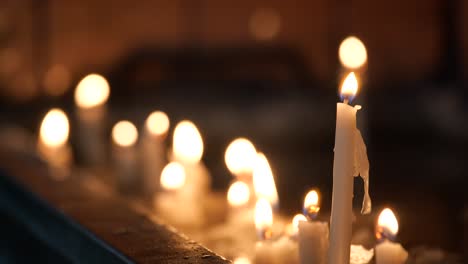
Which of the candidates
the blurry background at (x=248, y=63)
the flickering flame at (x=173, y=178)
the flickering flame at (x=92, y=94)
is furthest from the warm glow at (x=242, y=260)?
the blurry background at (x=248, y=63)

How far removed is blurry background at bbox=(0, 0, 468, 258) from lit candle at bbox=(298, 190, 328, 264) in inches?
78.0

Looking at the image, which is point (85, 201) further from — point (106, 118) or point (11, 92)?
point (11, 92)

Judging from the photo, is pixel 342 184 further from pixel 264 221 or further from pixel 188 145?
pixel 188 145

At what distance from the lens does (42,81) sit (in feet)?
12.1

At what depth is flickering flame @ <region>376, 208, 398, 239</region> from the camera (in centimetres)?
98

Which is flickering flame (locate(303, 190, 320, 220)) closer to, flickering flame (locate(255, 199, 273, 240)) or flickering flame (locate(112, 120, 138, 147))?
flickering flame (locate(255, 199, 273, 240))

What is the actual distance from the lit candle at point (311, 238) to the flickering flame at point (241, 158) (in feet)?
2.27

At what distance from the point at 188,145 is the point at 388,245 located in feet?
3.31

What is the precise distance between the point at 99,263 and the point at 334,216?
43 cm

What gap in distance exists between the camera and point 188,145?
1.92 meters

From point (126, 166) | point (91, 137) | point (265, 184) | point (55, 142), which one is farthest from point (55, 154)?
point (265, 184)

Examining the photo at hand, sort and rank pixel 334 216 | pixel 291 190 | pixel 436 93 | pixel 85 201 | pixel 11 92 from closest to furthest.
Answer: pixel 334 216 < pixel 85 201 < pixel 291 190 < pixel 436 93 < pixel 11 92

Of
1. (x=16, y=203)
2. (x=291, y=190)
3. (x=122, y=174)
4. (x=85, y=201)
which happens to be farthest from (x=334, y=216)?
(x=122, y=174)

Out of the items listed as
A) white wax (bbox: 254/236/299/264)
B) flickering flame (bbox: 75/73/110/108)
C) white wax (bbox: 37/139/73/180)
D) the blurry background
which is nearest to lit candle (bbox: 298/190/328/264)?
white wax (bbox: 254/236/299/264)
